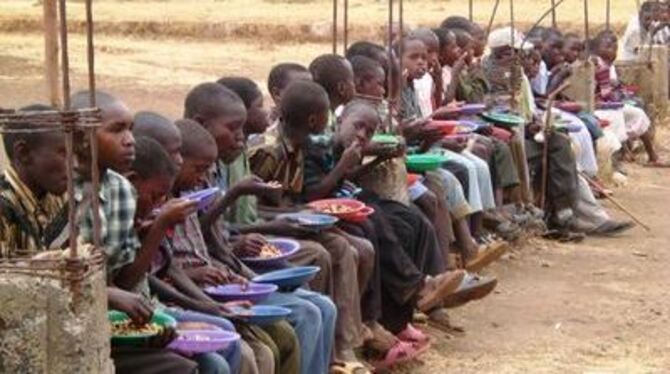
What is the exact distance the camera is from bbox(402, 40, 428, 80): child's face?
8375mm

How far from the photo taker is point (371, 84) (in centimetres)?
767

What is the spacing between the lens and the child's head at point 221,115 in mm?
5648

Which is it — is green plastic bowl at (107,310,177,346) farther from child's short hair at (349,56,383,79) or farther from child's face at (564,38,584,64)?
child's face at (564,38,584,64)

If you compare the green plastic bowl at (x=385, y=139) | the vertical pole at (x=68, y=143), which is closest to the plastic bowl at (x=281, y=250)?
the green plastic bowl at (x=385, y=139)

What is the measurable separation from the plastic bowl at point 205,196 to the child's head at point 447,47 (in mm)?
4317

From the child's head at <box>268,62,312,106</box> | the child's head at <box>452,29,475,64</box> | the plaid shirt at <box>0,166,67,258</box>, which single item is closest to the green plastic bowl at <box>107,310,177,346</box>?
the plaid shirt at <box>0,166,67,258</box>

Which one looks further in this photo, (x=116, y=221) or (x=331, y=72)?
(x=331, y=72)

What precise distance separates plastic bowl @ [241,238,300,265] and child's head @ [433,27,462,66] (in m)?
3.93

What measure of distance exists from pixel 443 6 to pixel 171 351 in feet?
82.4

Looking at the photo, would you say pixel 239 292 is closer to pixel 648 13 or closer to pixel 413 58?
pixel 413 58

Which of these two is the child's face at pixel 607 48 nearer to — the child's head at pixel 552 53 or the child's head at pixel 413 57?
the child's head at pixel 552 53

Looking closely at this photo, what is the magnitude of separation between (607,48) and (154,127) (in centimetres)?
846

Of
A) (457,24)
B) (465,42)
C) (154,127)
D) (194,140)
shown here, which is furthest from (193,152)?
(457,24)

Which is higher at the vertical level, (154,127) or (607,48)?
(154,127)
